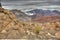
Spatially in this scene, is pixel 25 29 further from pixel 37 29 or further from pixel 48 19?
pixel 48 19

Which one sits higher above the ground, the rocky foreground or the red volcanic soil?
the red volcanic soil

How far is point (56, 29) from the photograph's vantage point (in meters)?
1.73

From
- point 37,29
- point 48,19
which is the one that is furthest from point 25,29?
point 48,19

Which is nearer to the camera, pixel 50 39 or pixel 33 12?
A: pixel 50 39

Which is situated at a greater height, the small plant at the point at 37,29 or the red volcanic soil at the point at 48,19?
the red volcanic soil at the point at 48,19

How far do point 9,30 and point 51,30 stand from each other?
1.35ft

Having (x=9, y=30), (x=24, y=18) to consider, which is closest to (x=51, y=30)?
(x=24, y=18)

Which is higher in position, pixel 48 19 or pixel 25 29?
pixel 48 19

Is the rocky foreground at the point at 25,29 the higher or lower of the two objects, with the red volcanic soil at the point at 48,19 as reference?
lower

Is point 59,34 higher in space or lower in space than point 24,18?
lower

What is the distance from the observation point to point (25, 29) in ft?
5.73

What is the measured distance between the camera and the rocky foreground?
171 cm

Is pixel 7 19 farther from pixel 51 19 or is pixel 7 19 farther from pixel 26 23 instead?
pixel 51 19

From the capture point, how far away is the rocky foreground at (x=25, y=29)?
1711mm
